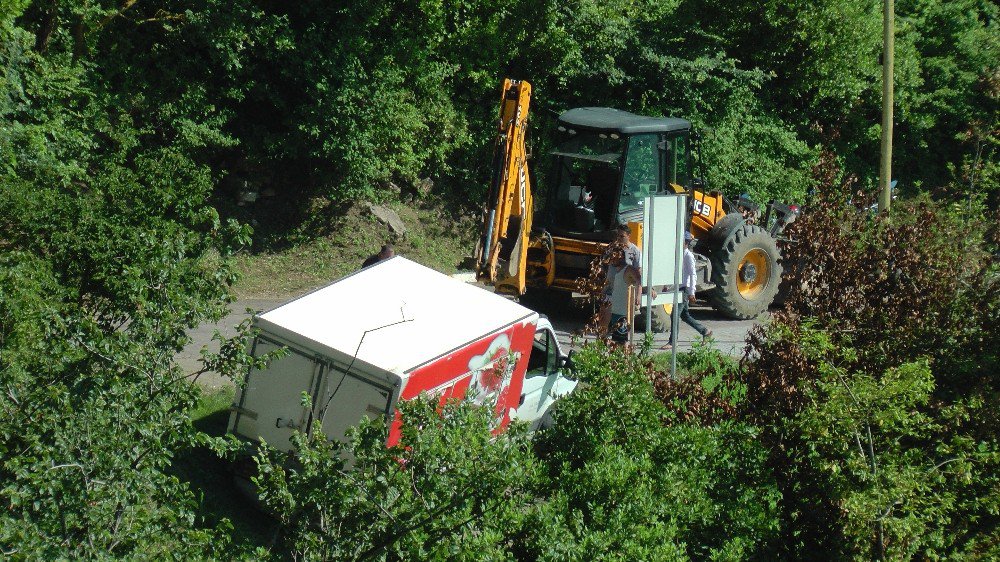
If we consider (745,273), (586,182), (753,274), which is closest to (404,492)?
(586,182)

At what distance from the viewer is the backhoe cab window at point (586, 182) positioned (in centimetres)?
1371

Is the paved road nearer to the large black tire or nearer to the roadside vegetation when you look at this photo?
the large black tire

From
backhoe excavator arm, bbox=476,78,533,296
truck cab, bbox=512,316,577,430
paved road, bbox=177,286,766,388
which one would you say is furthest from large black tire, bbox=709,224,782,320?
truck cab, bbox=512,316,577,430

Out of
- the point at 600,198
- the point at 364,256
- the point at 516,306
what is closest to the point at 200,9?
the point at 364,256

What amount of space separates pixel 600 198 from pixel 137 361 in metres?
9.39

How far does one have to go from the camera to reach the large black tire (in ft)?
48.8

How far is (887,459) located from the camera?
6.67 meters

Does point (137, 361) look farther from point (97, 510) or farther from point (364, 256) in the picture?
point (364, 256)

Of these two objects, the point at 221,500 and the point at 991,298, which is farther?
the point at 221,500

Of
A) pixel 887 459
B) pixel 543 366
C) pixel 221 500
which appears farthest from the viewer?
pixel 543 366

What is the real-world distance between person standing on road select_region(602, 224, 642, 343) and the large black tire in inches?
114

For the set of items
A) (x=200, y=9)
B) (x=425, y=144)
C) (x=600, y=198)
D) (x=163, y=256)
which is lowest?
(x=163, y=256)

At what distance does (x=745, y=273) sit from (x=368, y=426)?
36.7 feet

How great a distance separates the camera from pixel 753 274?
15469mm
